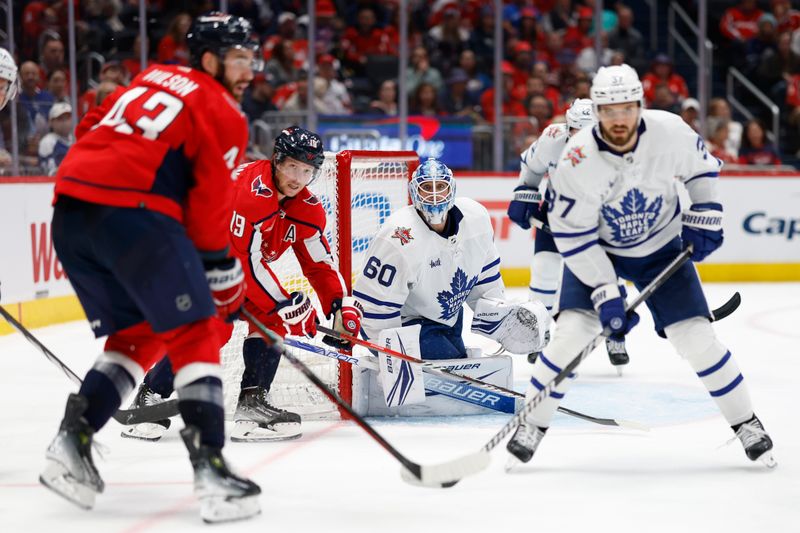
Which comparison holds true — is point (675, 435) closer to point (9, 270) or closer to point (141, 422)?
point (141, 422)

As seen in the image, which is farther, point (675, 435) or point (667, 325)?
point (675, 435)

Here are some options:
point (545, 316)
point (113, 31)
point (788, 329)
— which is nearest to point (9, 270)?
point (113, 31)

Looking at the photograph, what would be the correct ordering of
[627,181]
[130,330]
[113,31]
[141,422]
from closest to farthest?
[130,330]
[627,181]
[141,422]
[113,31]

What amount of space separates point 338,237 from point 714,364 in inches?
56.0

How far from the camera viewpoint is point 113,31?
6.94 metres

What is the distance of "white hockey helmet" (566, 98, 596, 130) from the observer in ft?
13.9

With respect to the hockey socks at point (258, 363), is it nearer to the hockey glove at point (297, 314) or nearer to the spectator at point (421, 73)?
the hockey glove at point (297, 314)

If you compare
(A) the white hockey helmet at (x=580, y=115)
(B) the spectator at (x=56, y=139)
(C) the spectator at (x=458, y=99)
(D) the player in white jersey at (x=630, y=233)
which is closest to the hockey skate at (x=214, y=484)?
(D) the player in white jersey at (x=630, y=233)

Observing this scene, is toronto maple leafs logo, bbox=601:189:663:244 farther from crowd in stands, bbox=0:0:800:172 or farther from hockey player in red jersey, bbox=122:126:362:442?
crowd in stands, bbox=0:0:800:172

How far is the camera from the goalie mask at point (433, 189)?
144 inches

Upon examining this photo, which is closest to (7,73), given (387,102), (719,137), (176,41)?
(176,41)

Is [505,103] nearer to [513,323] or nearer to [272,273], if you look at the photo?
[513,323]

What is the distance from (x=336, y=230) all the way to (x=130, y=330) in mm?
1350

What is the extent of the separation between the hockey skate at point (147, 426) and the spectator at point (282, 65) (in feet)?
16.6
